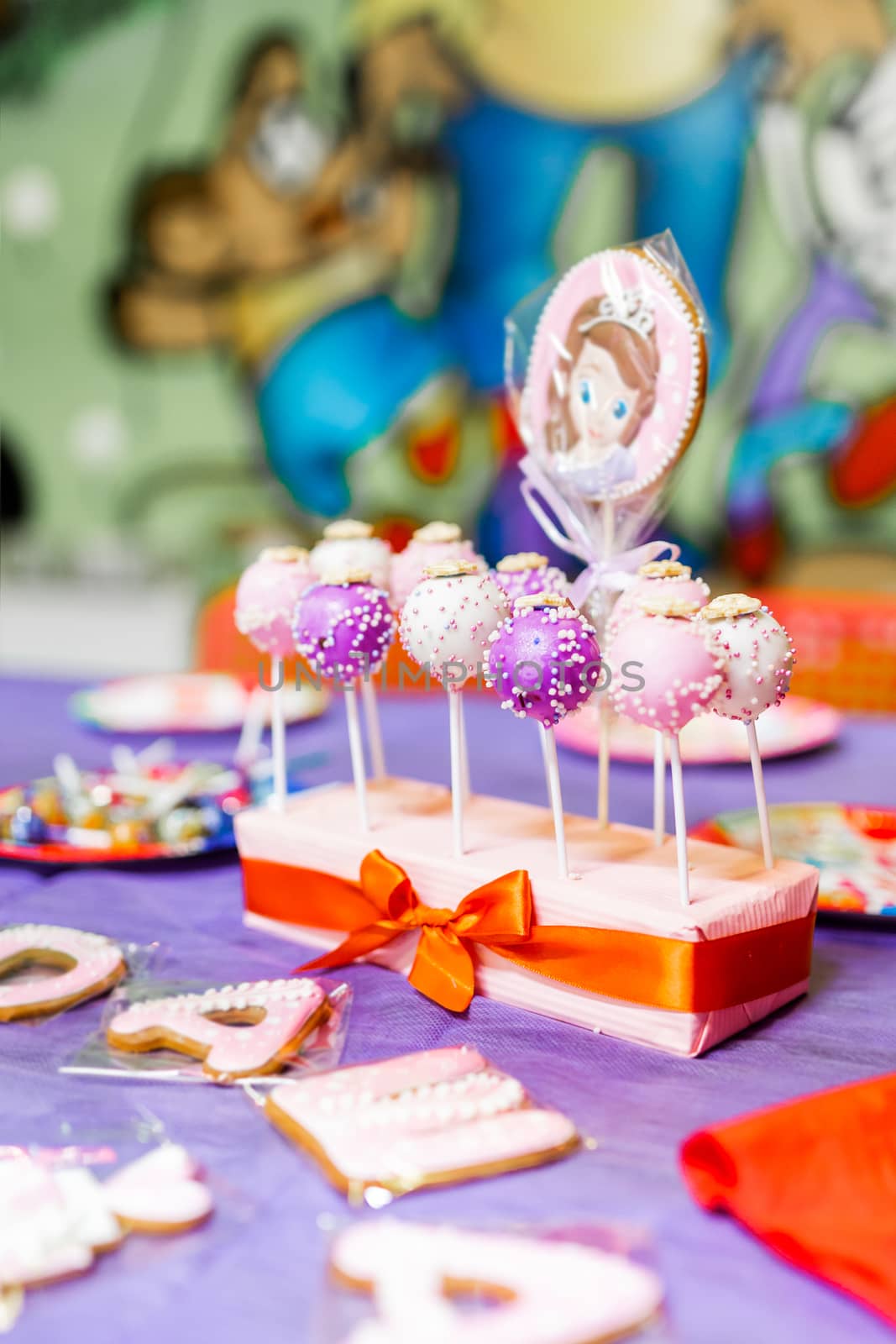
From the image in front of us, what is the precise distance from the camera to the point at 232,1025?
0.82 metres

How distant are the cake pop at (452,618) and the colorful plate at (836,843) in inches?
12.5

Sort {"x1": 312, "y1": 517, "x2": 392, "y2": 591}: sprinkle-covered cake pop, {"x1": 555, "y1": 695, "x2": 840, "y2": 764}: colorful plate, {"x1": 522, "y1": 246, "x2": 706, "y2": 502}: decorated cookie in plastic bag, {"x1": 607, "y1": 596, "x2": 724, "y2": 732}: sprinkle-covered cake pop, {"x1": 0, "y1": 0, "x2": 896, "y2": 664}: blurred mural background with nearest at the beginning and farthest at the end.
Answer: {"x1": 607, "y1": 596, "x2": 724, "y2": 732}: sprinkle-covered cake pop
{"x1": 522, "y1": 246, "x2": 706, "y2": 502}: decorated cookie in plastic bag
{"x1": 312, "y1": 517, "x2": 392, "y2": 591}: sprinkle-covered cake pop
{"x1": 555, "y1": 695, "x2": 840, "y2": 764}: colorful plate
{"x1": 0, "y1": 0, "x2": 896, "y2": 664}: blurred mural background

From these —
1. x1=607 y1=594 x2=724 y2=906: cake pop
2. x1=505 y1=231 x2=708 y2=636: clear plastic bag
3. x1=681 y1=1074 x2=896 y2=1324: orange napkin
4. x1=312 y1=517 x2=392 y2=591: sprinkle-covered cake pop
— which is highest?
x1=505 y1=231 x2=708 y2=636: clear plastic bag

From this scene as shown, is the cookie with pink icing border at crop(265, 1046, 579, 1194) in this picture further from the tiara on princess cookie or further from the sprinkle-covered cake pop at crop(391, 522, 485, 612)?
the tiara on princess cookie

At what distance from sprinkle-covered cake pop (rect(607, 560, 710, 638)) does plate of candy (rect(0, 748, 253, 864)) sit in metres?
0.47

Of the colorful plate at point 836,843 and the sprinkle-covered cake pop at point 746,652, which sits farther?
the colorful plate at point 836,843

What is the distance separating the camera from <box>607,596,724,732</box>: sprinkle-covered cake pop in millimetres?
730

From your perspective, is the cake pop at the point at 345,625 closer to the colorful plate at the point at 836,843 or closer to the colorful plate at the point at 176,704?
the colorful plate at the point at 836,843

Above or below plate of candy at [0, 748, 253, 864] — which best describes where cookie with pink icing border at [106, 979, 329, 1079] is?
below

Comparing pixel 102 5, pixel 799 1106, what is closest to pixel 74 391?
pixel 102 5

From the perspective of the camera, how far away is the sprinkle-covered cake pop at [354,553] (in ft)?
3.21

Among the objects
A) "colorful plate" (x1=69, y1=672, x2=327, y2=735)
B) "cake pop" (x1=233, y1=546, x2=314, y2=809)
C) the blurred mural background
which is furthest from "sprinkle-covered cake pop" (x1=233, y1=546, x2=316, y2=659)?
the blurred mural background

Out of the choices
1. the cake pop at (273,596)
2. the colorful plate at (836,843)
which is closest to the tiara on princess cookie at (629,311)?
the cake pop at (273,596)

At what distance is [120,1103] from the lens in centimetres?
71
